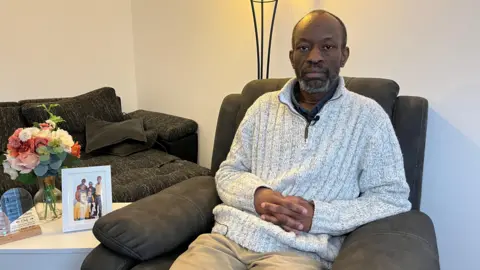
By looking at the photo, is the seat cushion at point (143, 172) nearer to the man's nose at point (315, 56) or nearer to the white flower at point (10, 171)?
the white flower at point (10, 171)

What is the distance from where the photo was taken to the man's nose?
61.2 inches

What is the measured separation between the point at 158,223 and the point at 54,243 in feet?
1.42

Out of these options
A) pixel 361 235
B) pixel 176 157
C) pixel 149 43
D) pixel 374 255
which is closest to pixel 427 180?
pixel 361 235

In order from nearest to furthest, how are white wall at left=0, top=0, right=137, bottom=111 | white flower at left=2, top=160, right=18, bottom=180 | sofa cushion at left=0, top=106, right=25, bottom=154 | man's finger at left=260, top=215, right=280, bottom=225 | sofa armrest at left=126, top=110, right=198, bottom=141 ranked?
man's finger at left=260, top=215, right=280, bottom=225
white flower at left=2, top=160, right=18, bottom=180
sofa cushion at left=0, top=106, right=25, bottom=154
sofa armrest at left=126, top=110, right=198, bottom=141
white wall at left=0, top=0, right=137, bottom=111

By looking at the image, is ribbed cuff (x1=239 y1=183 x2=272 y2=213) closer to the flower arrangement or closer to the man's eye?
the man's eye

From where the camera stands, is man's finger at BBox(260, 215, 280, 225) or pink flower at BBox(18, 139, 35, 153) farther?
pink flower at BBox(18, 139, 35, 153)

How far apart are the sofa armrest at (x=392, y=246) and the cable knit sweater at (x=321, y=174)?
0.05m

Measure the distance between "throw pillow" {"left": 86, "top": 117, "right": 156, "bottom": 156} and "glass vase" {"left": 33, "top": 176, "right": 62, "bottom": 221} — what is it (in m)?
1.09

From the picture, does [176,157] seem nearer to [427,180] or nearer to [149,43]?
[149,43]

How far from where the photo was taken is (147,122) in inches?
129

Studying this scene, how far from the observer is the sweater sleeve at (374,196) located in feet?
4.66

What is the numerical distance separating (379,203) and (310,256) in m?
0.27

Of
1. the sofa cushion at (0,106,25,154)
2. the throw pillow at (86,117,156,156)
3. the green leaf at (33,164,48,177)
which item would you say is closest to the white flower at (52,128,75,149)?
the green leaf at (33,164,48,177)

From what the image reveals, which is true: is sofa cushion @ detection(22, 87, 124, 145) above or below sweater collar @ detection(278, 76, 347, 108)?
below
